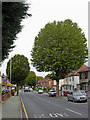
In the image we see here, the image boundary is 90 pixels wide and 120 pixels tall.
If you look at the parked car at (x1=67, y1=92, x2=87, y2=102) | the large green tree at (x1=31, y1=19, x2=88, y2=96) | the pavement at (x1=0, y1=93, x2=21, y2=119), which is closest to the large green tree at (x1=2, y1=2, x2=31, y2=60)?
the pavement at (x1=0, y1=93, x2=21, y2=119)

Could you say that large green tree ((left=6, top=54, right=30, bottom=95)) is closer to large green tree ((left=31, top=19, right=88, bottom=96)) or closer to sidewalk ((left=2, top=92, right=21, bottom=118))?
large green tree ((left=31, top=19, right=88, bottom=96))

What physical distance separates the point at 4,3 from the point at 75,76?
61121 millimetres

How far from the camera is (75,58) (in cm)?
4369

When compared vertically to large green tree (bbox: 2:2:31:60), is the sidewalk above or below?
below

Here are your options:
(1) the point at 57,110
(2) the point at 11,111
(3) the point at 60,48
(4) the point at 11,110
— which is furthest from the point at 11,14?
(3) the point at 60,48

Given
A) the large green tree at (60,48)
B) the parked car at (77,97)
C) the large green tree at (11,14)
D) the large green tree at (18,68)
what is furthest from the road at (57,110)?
the large green tree at (18,68)

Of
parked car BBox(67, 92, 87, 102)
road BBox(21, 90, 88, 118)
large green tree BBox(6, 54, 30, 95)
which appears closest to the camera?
road BBox(21, 90, 88, 118)

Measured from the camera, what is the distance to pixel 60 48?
4272 centimetres

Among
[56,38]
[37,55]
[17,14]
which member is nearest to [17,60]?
[37,55]

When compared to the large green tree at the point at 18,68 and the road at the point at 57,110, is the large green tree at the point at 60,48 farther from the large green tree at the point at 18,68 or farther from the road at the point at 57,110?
the road at the point at 57,110

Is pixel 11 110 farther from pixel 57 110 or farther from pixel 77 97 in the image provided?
pixel 77 97

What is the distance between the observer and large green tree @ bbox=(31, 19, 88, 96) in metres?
42.9

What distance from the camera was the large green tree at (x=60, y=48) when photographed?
4294 centimetres

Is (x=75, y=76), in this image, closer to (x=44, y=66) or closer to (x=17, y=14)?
(x=44, y=66)
